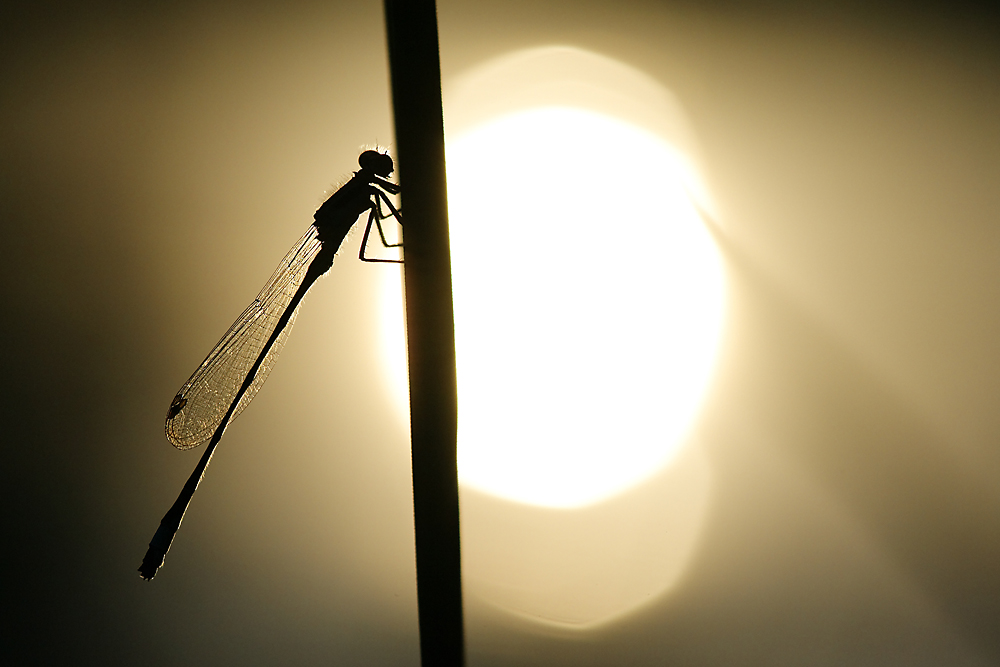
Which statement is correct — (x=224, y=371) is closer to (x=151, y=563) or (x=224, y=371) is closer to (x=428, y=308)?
(x=151, y=563)

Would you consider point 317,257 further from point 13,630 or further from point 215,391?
point 13,630

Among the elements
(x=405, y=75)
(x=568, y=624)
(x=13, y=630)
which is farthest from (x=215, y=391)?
(x=13, y=630)

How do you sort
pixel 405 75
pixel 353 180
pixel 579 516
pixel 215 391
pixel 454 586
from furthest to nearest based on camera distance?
1. pixel 579 516
2. pixel 215 391
3. pixel 353 180
4. pixel 454 586
5. pixel 405 75

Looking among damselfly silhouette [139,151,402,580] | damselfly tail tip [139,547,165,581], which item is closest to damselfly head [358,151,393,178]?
damselfly silhouette [139,151,402,580]

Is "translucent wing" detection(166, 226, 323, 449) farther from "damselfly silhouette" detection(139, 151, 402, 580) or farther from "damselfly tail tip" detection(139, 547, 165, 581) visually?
"damselfly tail tip" detection(139, 547, 165, 581)

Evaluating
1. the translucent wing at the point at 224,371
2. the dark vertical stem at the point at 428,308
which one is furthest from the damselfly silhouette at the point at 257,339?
the dark vertical stem at the point at 428,308

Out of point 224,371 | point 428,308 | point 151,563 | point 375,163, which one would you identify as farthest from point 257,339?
point 428,308

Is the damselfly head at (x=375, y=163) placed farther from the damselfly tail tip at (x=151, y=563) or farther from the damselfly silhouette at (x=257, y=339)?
the damselfly tail tip at (x=151, y=563)
